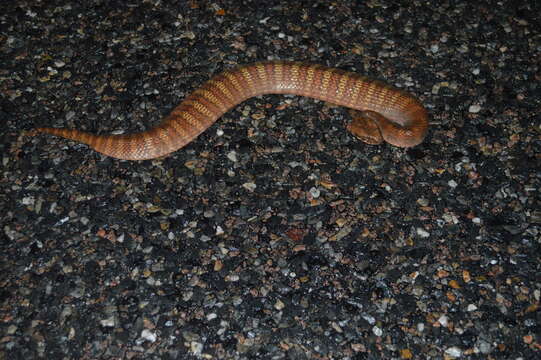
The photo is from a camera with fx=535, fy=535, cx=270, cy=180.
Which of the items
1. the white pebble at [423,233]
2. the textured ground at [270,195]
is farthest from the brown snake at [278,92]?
the white pebble at [423,233]

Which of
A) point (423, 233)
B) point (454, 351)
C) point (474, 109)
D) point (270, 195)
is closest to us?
point (454, 351)

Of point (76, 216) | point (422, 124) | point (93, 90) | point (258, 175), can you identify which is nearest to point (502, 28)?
point (422, 124)

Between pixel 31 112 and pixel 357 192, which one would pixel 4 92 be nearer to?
pixel 31 112

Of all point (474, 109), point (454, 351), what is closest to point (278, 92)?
point (474, 109)

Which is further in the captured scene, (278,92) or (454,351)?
(278,92)

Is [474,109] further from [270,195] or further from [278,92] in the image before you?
[270,195]

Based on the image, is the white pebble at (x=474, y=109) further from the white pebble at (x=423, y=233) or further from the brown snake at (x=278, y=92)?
the white pebble at (x=423, y=233)

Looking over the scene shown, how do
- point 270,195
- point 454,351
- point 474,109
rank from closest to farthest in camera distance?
point 454,351, point 270,195, point 474,109

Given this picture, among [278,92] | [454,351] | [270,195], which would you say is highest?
[278,92]

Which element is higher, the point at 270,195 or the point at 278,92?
the point at 278,92
